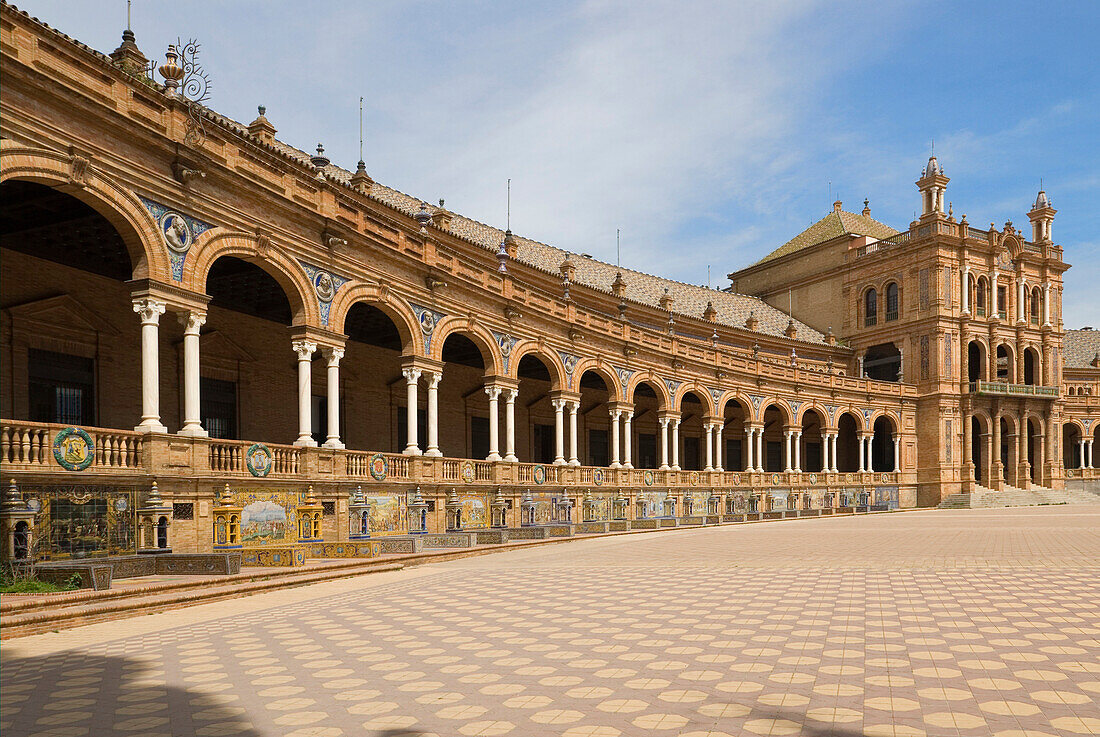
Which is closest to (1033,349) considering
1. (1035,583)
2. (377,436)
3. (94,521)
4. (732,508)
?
(732,508)

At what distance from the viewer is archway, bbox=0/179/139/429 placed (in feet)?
54.7

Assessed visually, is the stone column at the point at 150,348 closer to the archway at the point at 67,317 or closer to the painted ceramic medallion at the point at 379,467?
the archway at the point at 67,317

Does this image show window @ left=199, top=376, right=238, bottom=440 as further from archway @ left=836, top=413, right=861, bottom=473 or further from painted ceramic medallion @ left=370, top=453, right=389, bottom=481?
archway @ left=836, top=413, right=861, bottom=473

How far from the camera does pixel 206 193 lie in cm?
1642

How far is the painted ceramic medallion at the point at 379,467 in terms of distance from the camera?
20.2 m

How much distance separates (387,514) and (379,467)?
116cm

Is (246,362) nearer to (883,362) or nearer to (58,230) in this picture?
(58,230)

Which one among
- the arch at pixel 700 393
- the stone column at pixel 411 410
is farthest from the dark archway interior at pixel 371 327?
the arch at pixel 700 393

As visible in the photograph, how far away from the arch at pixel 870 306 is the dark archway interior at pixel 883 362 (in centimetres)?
183

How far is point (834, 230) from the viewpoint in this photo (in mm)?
64688

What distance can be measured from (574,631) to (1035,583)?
7571 mm

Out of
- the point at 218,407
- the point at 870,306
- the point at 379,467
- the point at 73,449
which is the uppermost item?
the point at 870,306

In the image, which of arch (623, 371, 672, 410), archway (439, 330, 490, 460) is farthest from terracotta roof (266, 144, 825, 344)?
arch (623, 371, 672, 410)

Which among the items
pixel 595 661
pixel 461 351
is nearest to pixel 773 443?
pixel 461 351
